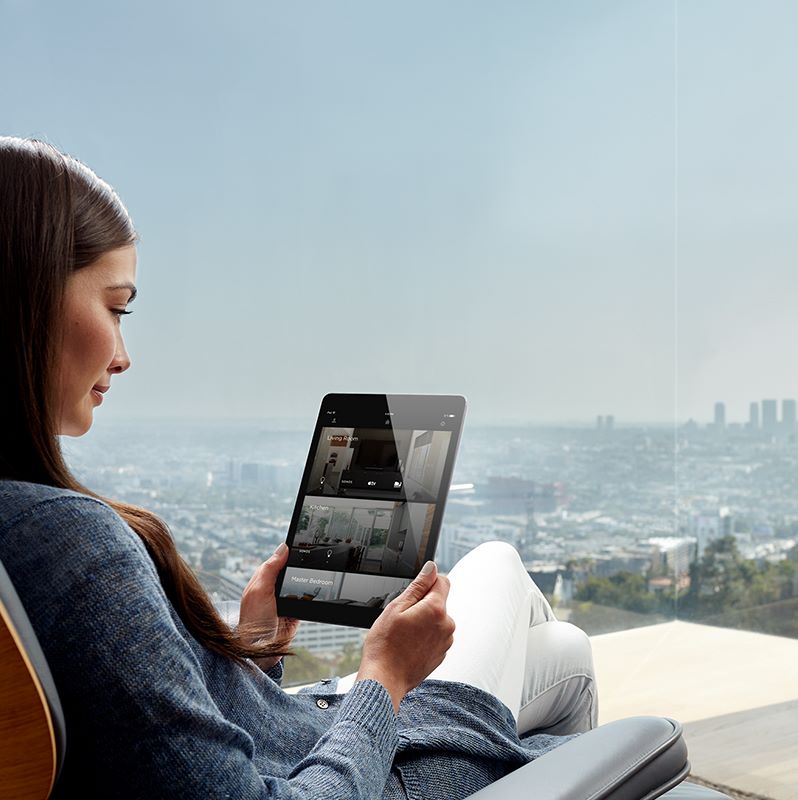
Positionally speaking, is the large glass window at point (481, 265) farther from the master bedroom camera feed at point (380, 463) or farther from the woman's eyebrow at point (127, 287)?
the woman's eyebrow at point (127, 287)

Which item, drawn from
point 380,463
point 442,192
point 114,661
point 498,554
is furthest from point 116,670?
point 442,192

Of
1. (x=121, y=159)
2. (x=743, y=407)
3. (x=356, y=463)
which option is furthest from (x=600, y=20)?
(x=356, y=463)

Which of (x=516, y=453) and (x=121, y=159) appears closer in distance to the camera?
(x=121, y=159)

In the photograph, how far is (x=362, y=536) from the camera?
109 centimetres

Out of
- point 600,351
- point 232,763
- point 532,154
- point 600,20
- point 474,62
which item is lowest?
point 232,763

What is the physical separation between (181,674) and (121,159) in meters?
2.23

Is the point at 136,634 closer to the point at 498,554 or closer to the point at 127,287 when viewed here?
the point at 127,287

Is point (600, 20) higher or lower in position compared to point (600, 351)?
higher

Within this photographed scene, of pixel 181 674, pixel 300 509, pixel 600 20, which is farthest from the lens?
pixel 600 20

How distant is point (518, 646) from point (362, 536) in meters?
0.35

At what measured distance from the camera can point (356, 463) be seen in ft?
3.72

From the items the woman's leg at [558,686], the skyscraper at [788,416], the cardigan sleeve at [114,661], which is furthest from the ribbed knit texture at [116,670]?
the skyscraper at [788,416]

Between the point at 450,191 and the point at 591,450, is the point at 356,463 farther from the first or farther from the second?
→ the point at 591,450

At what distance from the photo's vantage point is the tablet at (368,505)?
105 centimetres
